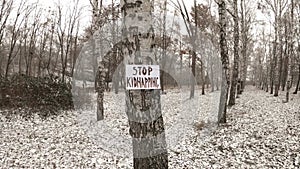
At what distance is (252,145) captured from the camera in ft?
23.4

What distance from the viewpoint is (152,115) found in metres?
2.89

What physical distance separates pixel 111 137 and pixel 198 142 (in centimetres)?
264

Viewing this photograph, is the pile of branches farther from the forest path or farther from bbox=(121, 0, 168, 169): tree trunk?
bbox=(121, 0, 168, 169): tree trunk

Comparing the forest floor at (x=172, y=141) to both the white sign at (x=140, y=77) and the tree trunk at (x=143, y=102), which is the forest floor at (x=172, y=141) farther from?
the white sign at (x=140, y=77)

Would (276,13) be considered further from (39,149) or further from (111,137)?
(39,149)

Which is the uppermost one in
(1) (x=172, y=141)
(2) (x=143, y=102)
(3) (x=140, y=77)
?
(3) (x=140, y=77)

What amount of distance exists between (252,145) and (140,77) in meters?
5.47

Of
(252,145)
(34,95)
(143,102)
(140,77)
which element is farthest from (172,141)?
(34,95)

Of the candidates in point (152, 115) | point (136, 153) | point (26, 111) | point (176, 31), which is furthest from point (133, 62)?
point (176, 31)

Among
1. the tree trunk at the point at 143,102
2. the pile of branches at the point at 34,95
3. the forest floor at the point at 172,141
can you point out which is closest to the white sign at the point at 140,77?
the tree trunk at the point at 143,102

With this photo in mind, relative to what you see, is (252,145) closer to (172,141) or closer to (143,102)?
(172,141)

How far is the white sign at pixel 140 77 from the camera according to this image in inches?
109

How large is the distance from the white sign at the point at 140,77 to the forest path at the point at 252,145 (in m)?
3.46

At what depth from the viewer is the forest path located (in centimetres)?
593
